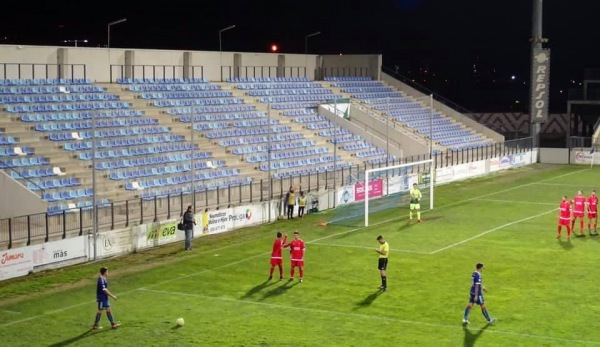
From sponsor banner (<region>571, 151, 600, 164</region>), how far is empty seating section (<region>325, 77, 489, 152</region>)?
6919 mm

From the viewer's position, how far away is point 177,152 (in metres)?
45.1

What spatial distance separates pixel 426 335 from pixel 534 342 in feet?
8.52

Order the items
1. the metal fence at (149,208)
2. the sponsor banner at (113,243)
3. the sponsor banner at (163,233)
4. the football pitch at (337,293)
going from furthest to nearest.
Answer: the sponsor banner at (163,233), the sponsor banner at (113,243), the metal fence at (149,208), the football pitch at (337,293)

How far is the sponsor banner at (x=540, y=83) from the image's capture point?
70.6 meters

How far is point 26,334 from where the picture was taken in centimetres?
2242

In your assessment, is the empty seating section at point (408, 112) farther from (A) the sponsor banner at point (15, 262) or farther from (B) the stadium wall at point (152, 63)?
(A) the sponsor banner at point (15, 262)

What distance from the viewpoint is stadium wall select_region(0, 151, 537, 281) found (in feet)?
96.7

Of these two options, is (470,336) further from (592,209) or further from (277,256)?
(592,209)

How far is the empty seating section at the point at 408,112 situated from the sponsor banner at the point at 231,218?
26225mm

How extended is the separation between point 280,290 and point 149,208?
1153 cm

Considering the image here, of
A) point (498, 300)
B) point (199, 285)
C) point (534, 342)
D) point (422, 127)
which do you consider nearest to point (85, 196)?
point (199, 285)

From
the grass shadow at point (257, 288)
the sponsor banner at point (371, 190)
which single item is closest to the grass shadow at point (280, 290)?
the grass shadow at point (257, 288)

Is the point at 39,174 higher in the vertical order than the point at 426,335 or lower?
higher

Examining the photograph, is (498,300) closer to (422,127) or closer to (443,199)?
(443,199)
